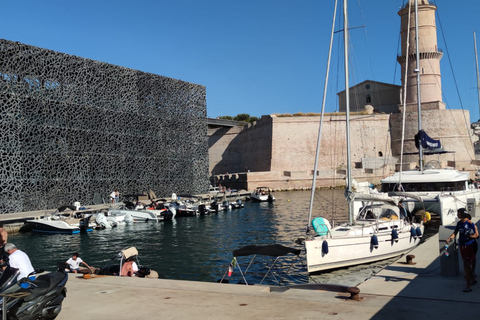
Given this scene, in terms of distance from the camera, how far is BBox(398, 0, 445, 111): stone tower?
5700cm

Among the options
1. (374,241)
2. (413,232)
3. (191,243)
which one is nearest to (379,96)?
(191,243)

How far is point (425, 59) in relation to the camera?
2281 inches

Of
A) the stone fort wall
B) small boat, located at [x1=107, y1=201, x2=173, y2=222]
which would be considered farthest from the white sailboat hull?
the stone fort wall

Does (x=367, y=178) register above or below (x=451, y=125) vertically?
below

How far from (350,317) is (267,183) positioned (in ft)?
158

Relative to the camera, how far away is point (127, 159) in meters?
39.3

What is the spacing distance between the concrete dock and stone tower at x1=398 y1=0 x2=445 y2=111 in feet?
174

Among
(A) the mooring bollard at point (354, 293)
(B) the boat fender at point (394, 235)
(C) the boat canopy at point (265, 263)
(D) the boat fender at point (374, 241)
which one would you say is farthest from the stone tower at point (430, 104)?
(A) the mooring bollard at point (354, 293)

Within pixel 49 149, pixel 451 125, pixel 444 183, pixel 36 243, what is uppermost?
pixel 451 125

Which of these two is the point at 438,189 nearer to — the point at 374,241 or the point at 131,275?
the point at 374,241

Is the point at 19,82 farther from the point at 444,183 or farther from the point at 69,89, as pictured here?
the point at 444,183

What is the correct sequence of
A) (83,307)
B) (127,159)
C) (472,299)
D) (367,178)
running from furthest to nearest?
(367,178) < (127,159) < (83,307) < (472,299)

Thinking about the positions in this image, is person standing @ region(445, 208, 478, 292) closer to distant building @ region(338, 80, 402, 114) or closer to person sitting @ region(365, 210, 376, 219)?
person sitting @ region(365, 210, 376, 219)

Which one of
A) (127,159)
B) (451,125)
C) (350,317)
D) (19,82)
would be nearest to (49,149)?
(19,82)
